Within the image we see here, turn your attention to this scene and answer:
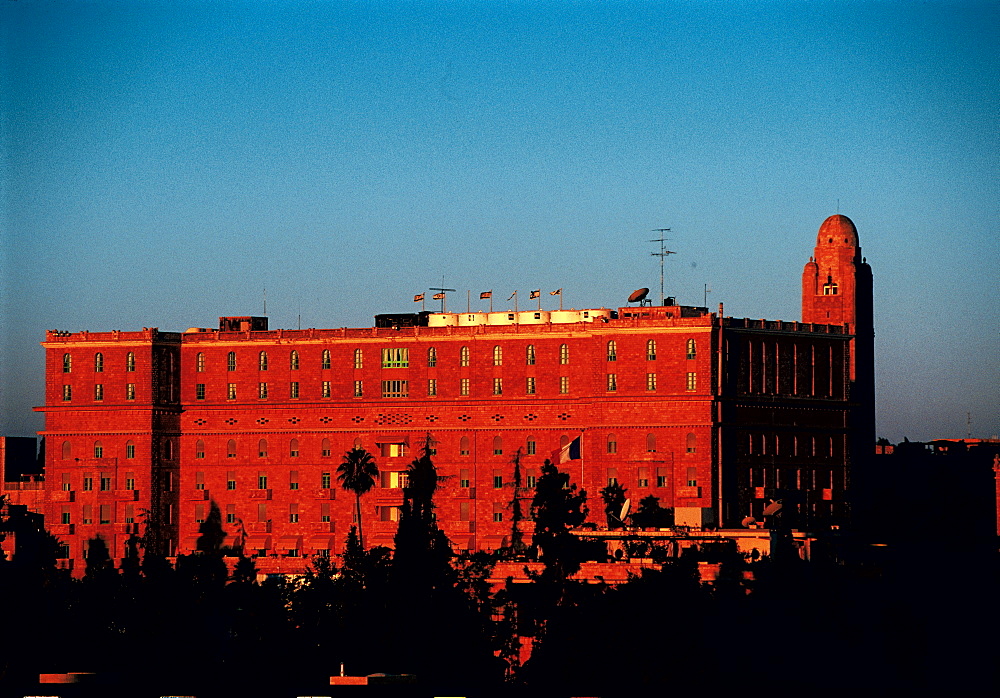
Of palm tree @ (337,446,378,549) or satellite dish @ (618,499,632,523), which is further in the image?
palm tree @ (337,446,378,549)

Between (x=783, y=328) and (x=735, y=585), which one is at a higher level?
(x=783, y=328)

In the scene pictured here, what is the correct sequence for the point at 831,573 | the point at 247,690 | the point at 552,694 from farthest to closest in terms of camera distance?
1. the point at 831,573
2. the point at 552,694
3. the point at 247,690

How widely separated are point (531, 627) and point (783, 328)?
65.7 meters

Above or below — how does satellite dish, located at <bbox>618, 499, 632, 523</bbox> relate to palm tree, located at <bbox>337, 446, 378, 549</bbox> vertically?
below

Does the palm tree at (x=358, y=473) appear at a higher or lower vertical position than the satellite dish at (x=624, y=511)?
higher

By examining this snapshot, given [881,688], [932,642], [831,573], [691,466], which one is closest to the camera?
[881,688]

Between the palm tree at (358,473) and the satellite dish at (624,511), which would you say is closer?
the satellite dish at (624,511)

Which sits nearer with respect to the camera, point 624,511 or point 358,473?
point 624,511

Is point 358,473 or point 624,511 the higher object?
point 358,473

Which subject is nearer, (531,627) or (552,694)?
(552,694)

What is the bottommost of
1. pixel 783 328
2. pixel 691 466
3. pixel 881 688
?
pixel 881 688

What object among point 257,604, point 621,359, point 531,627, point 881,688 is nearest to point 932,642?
point 881,688

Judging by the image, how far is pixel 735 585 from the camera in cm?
14050

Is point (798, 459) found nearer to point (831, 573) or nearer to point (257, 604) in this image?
point (831, 573)
